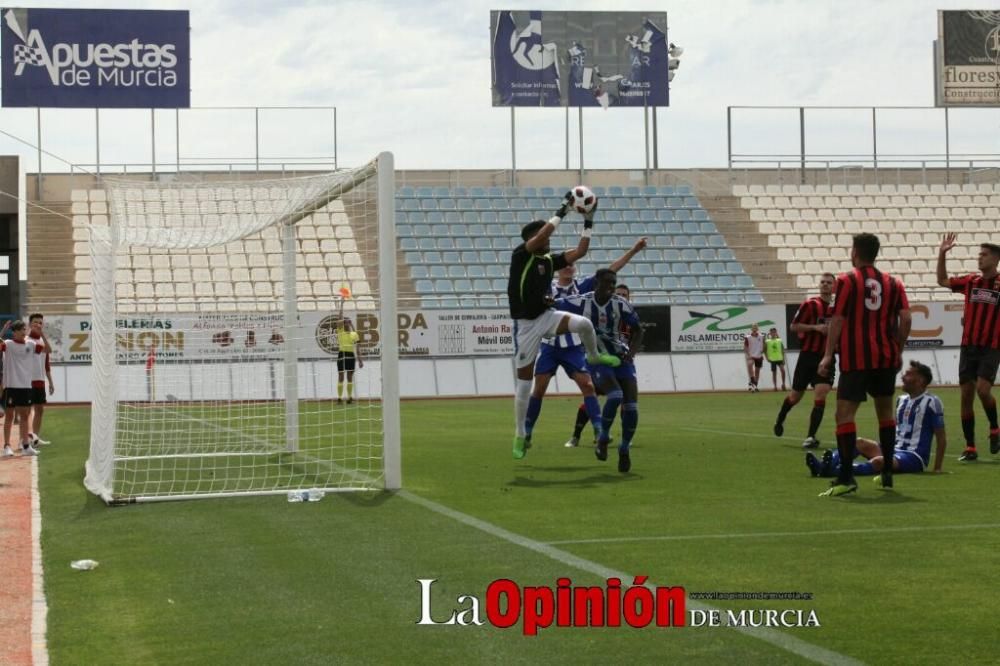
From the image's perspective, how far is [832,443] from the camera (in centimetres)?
1498

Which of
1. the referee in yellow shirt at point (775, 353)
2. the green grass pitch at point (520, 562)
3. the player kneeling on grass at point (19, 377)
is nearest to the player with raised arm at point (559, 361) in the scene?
the green grass pitch at point (520, 562)

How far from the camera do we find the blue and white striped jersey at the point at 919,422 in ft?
37.4

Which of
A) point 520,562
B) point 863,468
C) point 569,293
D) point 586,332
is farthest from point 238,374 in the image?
point 520,562

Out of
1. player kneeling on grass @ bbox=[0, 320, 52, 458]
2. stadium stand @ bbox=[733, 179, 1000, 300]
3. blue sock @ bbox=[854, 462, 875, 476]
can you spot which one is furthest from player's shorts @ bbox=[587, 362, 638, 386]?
stadium stand @ bbox=[733, 179, 1000, 300]

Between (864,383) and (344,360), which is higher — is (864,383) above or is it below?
below

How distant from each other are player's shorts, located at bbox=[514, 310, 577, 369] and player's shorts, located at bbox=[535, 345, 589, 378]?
0.68 metres

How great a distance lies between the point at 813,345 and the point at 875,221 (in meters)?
29.2

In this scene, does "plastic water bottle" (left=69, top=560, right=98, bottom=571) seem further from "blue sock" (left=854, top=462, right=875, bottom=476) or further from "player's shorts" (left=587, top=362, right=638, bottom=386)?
"blue sock" (left=854, top=462, right=875, bottom=476)

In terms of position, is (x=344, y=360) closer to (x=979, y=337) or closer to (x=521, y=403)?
(x=521, y=403)

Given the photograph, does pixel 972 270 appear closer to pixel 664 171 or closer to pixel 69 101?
pixel 664 171

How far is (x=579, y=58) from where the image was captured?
43812 mm

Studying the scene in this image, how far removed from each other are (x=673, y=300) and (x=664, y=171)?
1164cm

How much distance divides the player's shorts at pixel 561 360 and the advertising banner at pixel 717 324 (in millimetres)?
21727

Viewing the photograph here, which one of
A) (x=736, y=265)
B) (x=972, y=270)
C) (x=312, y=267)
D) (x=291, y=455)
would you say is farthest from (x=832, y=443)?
(x=972, y=270)
